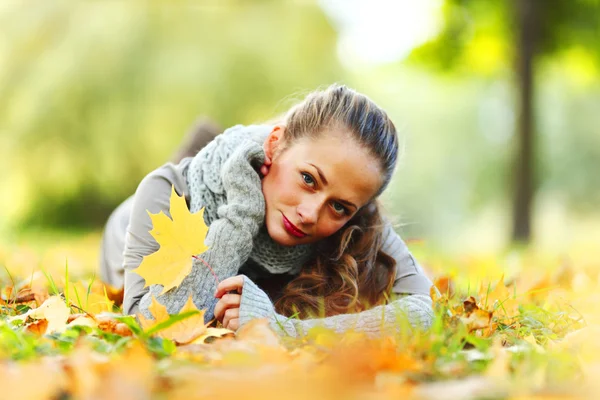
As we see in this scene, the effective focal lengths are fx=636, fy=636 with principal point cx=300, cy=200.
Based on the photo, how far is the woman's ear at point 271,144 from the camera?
2209 mm

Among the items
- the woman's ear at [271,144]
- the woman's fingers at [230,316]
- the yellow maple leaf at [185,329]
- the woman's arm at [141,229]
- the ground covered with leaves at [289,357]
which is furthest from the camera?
the woman's ear at [271,144]

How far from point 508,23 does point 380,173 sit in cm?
715

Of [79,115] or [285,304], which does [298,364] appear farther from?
[79,115]

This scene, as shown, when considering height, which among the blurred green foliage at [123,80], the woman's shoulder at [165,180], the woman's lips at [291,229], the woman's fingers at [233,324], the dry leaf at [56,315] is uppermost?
the blurred green foliage at [123,80]

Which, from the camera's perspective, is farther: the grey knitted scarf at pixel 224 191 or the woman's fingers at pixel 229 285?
the grey knitted scarf at pixel 224 191

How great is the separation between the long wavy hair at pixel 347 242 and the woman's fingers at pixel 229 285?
255mm

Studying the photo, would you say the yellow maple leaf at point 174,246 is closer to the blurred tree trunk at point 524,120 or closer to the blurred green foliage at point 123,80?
the blurred tree trunk at point 524,120

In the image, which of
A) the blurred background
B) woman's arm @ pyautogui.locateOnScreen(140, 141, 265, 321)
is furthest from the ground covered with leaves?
the blurred background

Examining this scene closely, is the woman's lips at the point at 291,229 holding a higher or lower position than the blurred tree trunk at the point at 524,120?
lower

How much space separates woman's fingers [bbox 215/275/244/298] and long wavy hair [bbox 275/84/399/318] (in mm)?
255

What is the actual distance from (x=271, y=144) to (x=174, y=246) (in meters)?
0.59

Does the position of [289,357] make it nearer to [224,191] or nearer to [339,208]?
[339,208]

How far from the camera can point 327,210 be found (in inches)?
80.8

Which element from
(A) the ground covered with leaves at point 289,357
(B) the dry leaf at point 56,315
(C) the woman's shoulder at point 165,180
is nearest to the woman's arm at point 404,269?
(A) the ground covered with leaves at point 289,357
